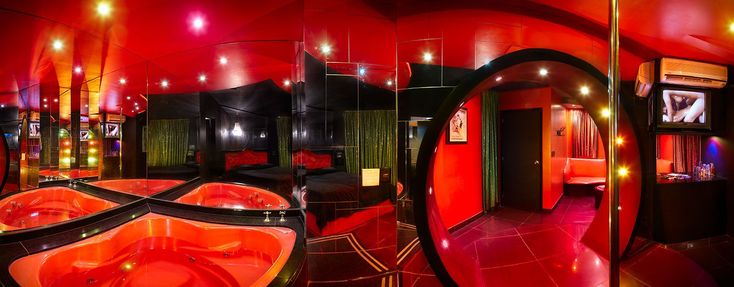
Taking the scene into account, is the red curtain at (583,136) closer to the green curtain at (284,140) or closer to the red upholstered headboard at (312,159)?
Result: the red upholstered headboard at (312,159)

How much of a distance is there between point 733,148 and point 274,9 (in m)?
2.62

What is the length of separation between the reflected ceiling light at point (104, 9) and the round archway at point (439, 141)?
2018 mm

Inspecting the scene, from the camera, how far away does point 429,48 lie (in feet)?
4.30

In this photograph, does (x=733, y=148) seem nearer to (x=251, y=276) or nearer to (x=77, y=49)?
(x=251, y=276)

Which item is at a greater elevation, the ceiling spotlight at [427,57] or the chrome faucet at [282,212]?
the ceiling spotlight at [427,57]

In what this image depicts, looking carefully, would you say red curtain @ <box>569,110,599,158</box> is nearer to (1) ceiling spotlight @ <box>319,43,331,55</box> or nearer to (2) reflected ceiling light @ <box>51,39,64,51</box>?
(1) ceiling spotlight @ <box>319,43,331,55</box>

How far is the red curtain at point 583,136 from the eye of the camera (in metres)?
1.60

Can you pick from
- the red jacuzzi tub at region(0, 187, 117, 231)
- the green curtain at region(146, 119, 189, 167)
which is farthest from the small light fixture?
the red jacuzzi tub at region(0, 187, 117, 231)

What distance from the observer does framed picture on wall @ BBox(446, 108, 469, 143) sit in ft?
5.69

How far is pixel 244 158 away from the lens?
1697mm

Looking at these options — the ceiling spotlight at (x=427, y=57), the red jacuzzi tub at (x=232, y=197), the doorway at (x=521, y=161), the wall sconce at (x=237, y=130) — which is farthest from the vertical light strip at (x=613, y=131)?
the wall sconce at (x=237, y=130)

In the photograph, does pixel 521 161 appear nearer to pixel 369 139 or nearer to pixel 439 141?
pixel 439 141

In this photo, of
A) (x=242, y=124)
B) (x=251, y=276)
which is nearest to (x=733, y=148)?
(x=242, y=124)

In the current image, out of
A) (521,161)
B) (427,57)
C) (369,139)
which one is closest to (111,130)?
(369,139)
